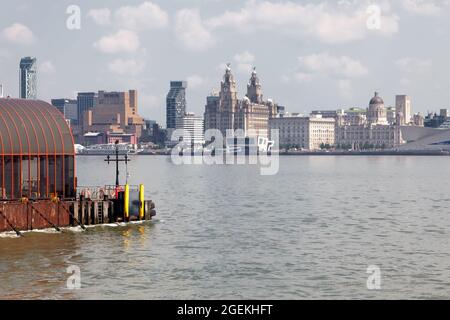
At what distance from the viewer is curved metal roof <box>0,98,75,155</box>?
2414 inches

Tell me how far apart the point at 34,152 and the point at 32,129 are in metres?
1.66

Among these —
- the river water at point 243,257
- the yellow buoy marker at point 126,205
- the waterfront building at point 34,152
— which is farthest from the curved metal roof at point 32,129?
the river water at point 243,257

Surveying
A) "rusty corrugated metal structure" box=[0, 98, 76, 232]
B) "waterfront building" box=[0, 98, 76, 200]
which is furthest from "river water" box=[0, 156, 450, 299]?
"waterfront building" box=[0, 98, 76, 200]

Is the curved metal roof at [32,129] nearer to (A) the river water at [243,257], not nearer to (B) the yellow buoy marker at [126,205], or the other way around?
(B) the yellow buoy marker at [126,205]

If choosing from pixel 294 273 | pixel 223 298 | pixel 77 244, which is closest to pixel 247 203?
pixel 77 244

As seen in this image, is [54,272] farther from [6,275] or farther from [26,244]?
[26,244]

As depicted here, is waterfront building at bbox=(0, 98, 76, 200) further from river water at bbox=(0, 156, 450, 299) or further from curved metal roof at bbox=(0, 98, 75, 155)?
river water at bbox=(0, 156, 450, 299)

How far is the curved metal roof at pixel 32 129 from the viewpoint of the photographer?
2414 inches

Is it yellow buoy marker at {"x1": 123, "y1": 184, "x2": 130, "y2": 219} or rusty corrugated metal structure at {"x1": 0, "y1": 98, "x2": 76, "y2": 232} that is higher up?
rusty corrugated metal structure at {"x1": 0, "y1": 98, "x2": 76, "y2": 232}

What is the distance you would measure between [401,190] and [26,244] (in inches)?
3209

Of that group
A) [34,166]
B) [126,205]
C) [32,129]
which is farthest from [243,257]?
[32,129]

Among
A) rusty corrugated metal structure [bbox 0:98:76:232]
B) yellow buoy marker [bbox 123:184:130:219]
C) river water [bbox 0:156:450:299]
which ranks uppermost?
rusty corrugated metal structure [bbox 0:98:76:232]

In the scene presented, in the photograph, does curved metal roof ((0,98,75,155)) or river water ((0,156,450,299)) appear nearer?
river water ((0,156,450,299))

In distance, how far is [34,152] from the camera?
62.8 m
